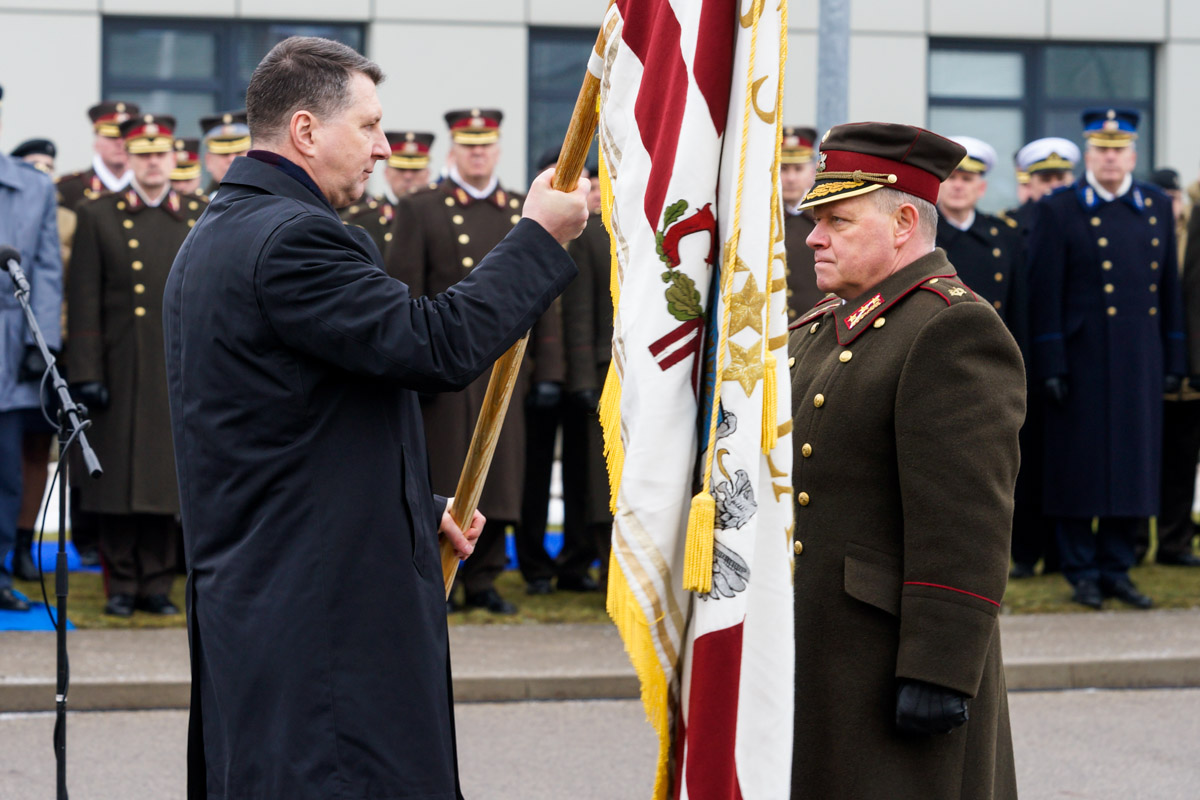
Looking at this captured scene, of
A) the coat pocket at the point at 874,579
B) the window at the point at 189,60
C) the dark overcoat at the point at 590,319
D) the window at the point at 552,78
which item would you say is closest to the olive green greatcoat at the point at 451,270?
the dark overcoat at the point at 590,319

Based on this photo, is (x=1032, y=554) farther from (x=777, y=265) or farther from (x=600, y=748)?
(x=777, y=265)

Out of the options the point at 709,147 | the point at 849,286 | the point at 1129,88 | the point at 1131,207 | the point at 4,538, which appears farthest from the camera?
the point at 1129,88

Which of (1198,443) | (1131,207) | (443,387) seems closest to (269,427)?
(443,387)

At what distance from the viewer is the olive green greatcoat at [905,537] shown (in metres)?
3.06

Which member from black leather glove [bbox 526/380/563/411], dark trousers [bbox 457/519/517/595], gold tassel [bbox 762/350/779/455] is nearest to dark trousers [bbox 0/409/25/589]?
dark trousers [bbox 457/519/517/595]

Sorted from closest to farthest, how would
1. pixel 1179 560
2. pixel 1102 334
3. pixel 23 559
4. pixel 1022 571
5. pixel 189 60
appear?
pixel 1102 334 → pixel 23 559 → pixel 1022 571 → pixel 1179 560 → pixel 189 60

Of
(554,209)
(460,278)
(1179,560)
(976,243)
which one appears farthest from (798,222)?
(554,209)

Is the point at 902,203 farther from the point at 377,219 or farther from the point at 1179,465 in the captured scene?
the point at 1179,465

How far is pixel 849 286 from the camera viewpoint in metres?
3.43

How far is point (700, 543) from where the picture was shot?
106 inches

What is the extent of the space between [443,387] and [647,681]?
645 millimetres

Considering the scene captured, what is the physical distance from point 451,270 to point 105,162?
3281mm

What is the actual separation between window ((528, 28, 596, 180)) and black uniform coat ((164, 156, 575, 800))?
1331 centimetres

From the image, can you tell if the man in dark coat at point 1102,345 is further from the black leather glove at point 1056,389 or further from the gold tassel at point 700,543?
the gold tassel at point 700,543
